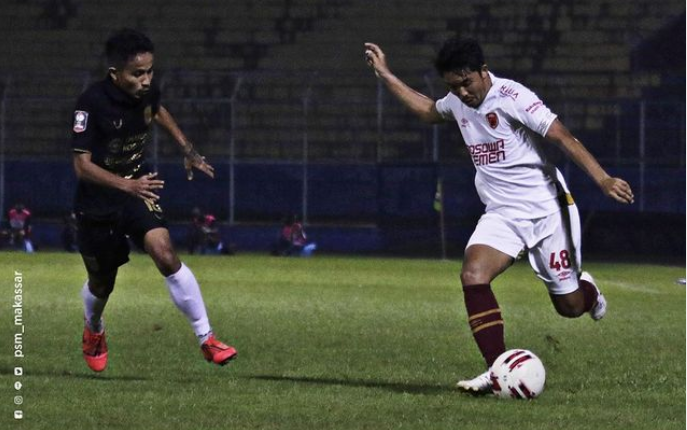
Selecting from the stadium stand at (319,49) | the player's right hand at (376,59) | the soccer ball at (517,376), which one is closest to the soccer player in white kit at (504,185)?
the soccer ball at (517,376)

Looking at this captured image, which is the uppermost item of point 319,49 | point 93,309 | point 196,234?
point 319,49

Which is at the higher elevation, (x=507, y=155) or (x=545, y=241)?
(x=507, y=155)

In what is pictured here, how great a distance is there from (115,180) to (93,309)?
3.99ft

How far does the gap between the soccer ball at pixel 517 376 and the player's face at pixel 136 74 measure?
257 centimetres

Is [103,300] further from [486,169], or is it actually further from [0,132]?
[0,132]

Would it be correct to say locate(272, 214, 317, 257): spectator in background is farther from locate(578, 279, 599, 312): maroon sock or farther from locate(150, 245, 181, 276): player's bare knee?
locate(150, 245, 181, 276): player's bare knee

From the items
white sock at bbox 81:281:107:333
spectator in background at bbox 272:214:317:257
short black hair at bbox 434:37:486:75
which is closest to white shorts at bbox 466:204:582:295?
short black hair at bbox 434:37:486:75

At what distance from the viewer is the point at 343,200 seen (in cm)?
3125

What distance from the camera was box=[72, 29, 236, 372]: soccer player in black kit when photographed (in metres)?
9.17

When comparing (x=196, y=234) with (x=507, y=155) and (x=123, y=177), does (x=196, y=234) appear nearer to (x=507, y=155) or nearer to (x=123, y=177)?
(x=123, y=177)

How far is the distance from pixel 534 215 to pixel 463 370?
1.61 m

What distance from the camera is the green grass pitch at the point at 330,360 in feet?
25.5

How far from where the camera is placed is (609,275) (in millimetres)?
23562

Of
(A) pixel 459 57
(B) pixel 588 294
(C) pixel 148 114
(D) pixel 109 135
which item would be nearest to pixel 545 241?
(B) pixel 588 294
